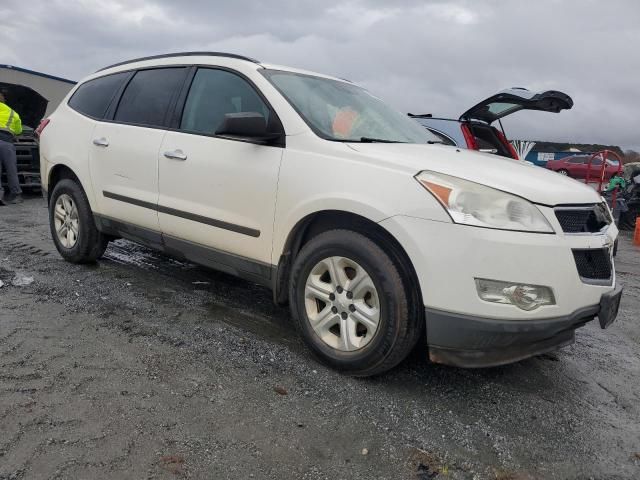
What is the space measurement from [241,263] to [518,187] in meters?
1.70

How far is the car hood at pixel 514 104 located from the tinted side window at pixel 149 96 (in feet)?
12.8

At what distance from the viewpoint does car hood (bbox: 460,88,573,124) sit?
6.05 m

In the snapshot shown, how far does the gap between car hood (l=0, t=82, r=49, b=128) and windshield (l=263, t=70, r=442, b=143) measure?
8.76m

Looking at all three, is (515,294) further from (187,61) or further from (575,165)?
(575,165)

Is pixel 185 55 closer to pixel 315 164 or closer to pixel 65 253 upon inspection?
pixel 315 164

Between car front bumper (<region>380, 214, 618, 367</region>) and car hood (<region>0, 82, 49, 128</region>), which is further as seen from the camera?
car hood (<region>0, 82, 49, 128</region>)

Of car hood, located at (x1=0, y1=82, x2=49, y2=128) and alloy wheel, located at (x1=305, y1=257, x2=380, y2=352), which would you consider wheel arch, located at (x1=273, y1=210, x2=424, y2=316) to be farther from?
car hood, located at (x1=0, y1=82, x2=49, y2=128)

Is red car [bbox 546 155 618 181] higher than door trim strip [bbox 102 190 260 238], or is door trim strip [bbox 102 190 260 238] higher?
door trim strip [bbox 102 190 260 238]

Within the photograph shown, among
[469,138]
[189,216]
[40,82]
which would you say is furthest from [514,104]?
[40,82]

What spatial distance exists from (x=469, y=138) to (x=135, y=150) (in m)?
3.99

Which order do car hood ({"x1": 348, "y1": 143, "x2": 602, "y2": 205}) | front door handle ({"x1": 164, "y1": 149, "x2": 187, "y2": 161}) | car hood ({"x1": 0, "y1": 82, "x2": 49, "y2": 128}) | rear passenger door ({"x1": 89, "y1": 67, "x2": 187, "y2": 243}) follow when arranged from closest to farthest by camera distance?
car hood ({"x1": 348, "y1": 143, "x2": 602, "y2": 205}) → front door handle ({"x1": 164, "y1": 149, "x2": 187, "y2": 161}) → rear passenger door ({"x1": 89, "y1": 67, "x2": 187, "y2": 243}) → car hood ({"x1": 0, "y1": 82, "x2": 49, "y2": 128})

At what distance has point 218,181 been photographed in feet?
10.7

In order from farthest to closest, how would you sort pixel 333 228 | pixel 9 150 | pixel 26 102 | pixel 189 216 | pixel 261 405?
pixel 26 102
pixel 9 150
pixel 189 216
pixel 333 228
pixel 261 405

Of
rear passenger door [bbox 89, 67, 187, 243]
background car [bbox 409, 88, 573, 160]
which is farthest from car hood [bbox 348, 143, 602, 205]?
background car [bbox 409, 88, 573, 160]
